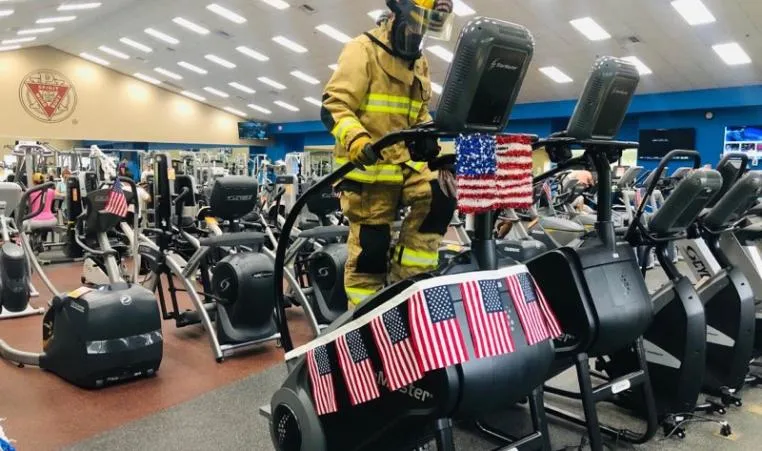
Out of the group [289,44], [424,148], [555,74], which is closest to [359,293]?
[424,148]

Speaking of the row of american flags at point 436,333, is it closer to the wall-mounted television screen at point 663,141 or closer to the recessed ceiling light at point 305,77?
the wall-mounted television screen at point 663,141

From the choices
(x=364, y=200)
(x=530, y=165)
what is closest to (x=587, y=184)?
(x=364, y=200)

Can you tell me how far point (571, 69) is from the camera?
14172mm

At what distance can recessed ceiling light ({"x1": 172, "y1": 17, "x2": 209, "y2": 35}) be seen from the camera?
15.2m

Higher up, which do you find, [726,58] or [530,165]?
[726,58]

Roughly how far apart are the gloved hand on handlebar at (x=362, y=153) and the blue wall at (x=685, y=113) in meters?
14.9

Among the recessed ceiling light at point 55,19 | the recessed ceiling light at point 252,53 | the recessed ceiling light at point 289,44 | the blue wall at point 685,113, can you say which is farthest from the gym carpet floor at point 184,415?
the recessed ceiling light at point 252,53

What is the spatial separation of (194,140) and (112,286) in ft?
75.8

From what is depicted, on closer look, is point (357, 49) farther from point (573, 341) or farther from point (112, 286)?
point (112, 286)

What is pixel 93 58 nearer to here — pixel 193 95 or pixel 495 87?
pixel 193 95

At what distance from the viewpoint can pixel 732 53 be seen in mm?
11930

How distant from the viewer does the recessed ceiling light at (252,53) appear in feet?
55.2

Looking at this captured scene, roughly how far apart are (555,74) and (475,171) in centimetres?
1438

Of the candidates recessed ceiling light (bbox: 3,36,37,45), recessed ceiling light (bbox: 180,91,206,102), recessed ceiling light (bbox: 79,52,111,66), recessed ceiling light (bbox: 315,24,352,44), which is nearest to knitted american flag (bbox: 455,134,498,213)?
recessed ceiling light (bbox: 315,24,352,44)
